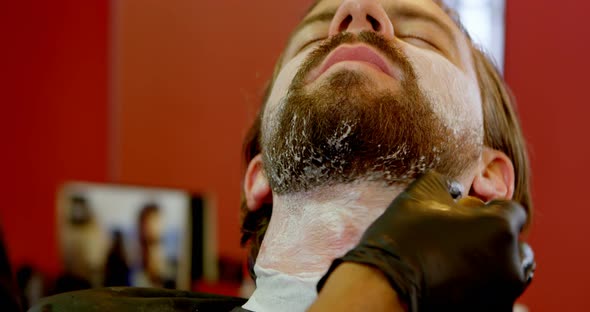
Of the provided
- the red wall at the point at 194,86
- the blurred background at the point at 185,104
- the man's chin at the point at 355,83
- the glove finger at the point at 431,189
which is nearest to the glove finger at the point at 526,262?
the glove finger at the point at 431,189

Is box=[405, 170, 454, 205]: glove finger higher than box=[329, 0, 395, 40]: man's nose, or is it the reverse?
box=[329, 0, 395, 40]: man's nose

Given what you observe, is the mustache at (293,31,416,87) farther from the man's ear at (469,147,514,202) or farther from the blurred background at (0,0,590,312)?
the blurred background at (0,0,590,312)

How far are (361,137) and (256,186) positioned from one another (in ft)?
1.32

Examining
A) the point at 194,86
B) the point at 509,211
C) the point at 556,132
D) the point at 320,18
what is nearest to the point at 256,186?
the point at 320,18

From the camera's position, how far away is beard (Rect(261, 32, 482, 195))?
1.14m

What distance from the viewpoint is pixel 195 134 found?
3855mm

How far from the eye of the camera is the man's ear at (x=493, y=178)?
1.32 meters

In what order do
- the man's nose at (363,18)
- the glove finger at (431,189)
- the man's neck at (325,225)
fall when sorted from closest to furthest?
the glove finger at (431,189) → the man's neck at (325,225) → the man's nose at (363,18)

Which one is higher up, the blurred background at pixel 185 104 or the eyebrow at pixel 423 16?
the eyebrow at pixel 423 16

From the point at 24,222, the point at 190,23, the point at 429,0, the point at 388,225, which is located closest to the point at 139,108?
the point at 190,23

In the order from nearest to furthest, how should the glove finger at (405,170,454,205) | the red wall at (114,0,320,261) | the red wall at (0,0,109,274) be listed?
1. the glove finger at (405,170,454,205)
2. the red wall at (114,0,320,261)
3. the red wall at (0,0,109,274)

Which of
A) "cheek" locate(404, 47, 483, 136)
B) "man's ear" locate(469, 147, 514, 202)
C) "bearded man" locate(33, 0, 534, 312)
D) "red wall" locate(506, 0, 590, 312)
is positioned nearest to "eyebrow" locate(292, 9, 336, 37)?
"bearded man" locate(33, 0, 534, 312)

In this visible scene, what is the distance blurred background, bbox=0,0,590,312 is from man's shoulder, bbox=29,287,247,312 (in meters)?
1.38

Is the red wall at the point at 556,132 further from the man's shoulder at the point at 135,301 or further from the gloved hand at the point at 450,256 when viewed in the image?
the gloved hand at the point at 450,256
